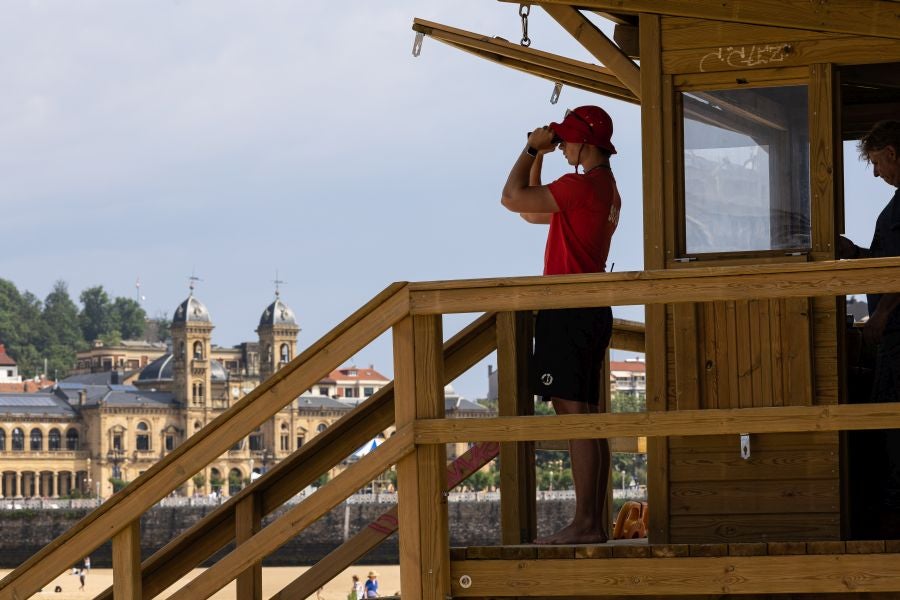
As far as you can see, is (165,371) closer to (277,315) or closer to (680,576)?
(277,315)

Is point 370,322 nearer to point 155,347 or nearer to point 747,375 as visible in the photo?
point 747,375

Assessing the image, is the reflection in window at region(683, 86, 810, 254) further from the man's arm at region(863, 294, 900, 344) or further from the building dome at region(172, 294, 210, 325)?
the building dome at region(172, 294, 210, 325)

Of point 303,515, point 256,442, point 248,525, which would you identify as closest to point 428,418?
point 303,515

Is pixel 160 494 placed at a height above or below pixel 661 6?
below

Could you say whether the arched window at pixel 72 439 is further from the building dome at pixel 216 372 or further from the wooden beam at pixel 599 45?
the wooden beam at pixel 599 45

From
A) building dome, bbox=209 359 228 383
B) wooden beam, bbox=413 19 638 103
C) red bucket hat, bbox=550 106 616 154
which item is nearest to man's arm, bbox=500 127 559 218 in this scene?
red bucket hat, bbox=550 106 616 154

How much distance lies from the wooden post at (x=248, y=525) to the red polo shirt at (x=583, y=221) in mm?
2146

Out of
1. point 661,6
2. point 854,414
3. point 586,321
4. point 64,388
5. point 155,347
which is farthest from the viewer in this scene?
point 155,347

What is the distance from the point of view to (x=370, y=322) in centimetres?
632

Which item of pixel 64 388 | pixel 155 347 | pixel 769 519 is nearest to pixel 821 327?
pixel 769 519

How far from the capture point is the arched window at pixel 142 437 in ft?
497

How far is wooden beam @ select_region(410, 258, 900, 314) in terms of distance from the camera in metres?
6.16

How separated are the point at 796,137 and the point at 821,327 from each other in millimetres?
855

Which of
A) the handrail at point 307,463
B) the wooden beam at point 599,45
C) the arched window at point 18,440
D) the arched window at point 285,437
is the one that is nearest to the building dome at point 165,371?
the arched window at point 285,437
